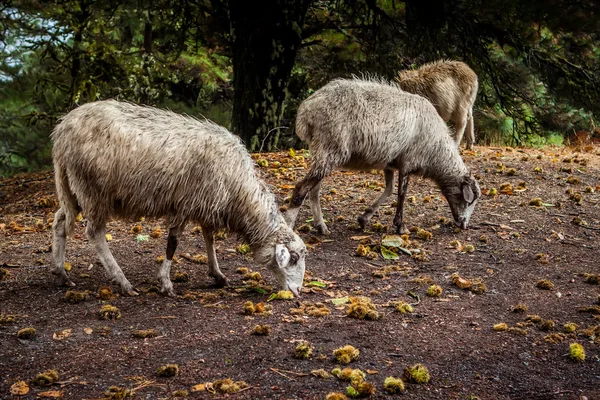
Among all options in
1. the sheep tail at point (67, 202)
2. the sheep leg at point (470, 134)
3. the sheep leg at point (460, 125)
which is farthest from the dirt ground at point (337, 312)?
the sheep leg at point (470, 134)

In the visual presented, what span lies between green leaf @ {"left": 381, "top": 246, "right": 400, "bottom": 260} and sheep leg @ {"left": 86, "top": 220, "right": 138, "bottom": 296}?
2759 millimetres

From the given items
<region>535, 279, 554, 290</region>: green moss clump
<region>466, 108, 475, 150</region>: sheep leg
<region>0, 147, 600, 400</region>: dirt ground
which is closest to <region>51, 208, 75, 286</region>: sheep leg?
<region>0, 147, 600, 400</region>: dirt ground

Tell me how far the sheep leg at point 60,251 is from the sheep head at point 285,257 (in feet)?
5.66

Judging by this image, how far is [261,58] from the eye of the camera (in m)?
11.3

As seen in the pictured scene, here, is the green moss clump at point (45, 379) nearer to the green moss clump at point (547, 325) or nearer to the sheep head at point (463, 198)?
the green moss clump at point (547, 325)

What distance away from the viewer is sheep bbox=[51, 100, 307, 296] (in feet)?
18.0

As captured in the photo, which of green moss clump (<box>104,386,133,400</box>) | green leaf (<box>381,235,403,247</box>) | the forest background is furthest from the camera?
the forest background

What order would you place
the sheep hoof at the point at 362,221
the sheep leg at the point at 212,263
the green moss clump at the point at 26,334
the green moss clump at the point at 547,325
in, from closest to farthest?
the green moss clump at the point at 26,334 → the green moss clump at the point at 547,325 → the sheep leg at the point at 212,263 → the sheep hoof at the point at 362,221

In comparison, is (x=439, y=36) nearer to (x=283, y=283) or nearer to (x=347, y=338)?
(x=283, y=283)

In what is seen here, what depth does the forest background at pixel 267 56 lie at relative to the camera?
1001cm

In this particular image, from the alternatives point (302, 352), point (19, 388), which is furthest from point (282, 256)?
point (19, 388)

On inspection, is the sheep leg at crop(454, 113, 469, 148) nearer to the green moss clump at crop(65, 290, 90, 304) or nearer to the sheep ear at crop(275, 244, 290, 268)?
the sheep ear at crop(275, 244, 290, 268)

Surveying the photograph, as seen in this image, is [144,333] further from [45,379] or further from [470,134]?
[470,134]

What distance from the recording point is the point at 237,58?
36.8ft
